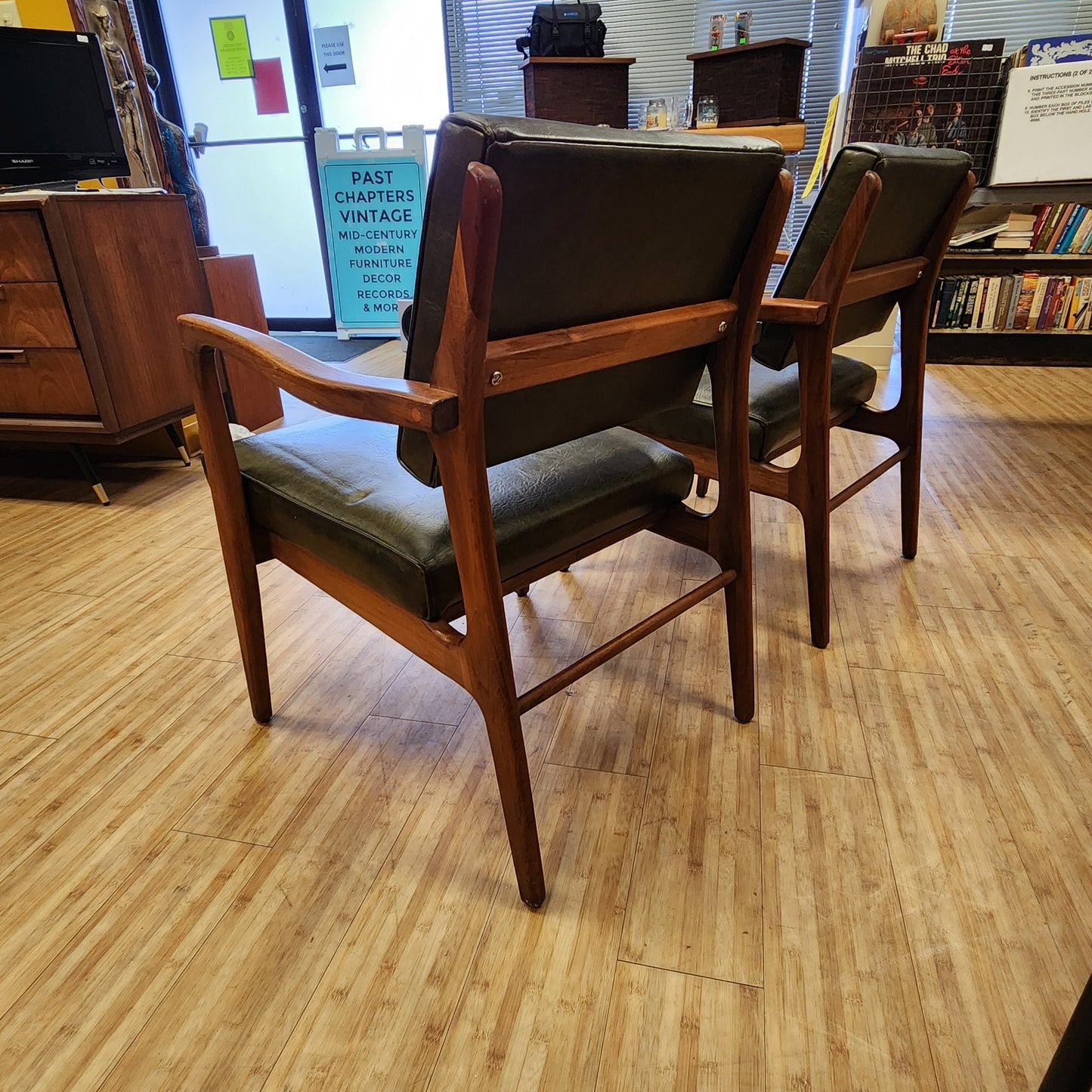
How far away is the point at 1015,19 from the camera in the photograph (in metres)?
3.42

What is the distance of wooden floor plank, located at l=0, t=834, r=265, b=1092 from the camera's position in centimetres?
75

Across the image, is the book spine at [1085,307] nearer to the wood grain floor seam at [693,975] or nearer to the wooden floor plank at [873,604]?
the wooden floor plank at [873,604]

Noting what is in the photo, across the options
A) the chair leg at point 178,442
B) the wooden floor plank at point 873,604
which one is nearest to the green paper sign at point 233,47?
the chair leg at point 178,442

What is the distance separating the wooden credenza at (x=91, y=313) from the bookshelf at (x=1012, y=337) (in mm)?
3160

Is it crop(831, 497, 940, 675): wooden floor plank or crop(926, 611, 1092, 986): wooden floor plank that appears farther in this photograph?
crop(831, 497, 940, 675): wooden floor plank

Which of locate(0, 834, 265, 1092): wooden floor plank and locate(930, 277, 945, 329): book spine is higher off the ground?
locate(930, 277, 945, 329): book spine

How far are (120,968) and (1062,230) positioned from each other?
399cm

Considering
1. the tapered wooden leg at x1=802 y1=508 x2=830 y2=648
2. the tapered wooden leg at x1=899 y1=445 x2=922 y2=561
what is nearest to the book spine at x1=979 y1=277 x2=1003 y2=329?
the tapered wooden leg at x1=899 y1=445 x2=922 y2=561

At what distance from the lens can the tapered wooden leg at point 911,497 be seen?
1.59 meters

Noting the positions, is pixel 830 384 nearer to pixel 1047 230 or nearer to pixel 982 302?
pixel 982 302

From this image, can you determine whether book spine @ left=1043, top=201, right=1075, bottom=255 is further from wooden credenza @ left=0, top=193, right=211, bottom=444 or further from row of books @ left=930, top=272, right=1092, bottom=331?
wooden credenza @ left=0, top=193, right=211, bottom=444

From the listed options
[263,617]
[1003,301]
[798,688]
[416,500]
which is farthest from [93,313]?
[1003,301]

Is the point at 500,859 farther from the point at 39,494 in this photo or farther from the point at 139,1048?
the point at 39,494

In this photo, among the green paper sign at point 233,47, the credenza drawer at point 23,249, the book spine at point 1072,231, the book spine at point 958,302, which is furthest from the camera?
the green paper sign at point 233,47
